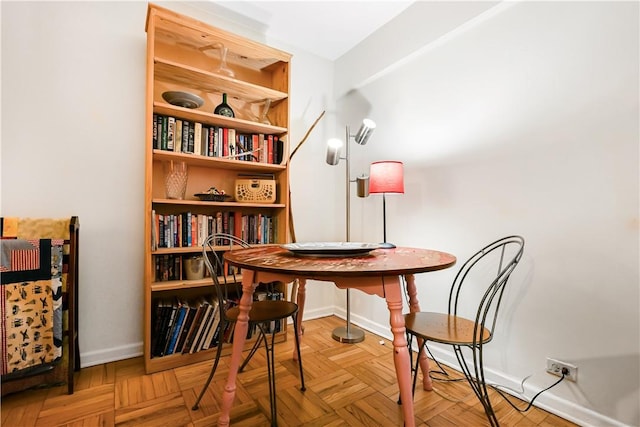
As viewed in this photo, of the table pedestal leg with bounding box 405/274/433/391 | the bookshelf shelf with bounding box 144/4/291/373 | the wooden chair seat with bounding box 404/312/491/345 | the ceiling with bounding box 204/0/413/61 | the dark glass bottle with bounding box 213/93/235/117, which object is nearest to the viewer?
the wooden chair seat with bounding box 404/312/491/345

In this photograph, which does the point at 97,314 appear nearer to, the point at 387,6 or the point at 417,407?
the point at 417,407

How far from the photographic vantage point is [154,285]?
1.79m

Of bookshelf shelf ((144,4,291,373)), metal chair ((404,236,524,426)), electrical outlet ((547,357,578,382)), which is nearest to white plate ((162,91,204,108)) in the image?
bookshelf shelf ((144,4,291,373))

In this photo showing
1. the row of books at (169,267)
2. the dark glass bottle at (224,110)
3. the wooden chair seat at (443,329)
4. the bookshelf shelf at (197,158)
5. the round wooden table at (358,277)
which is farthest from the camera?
the dark glass bottle at (224,110)

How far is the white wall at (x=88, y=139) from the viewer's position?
5.38 ft

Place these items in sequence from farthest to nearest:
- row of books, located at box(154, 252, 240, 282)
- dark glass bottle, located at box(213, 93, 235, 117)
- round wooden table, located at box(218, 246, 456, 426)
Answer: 1. dark glass bottle, located at box(213, 93, 235, 117)
2. row of books, located at box(154, 252, 240, 282)
3. round wooden table, located at box(218, 246, 456, 426)

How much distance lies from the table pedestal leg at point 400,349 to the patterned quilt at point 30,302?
1646 mm

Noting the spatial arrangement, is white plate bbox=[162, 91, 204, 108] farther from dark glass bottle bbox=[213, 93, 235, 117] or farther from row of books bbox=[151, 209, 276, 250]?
row of books bbox=[151, 209, 276, 250]

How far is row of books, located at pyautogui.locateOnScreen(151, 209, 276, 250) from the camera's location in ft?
6.10

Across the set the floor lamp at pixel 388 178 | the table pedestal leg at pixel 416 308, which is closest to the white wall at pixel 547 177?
the floor lamp at pixel 388 178

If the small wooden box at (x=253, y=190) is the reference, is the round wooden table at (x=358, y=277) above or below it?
below

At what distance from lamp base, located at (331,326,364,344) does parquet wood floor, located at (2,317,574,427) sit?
0.31 meters

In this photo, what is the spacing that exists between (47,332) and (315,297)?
1.86 meters

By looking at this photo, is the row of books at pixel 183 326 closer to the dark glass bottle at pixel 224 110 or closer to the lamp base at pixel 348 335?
the lamp base at pixel 348 335
